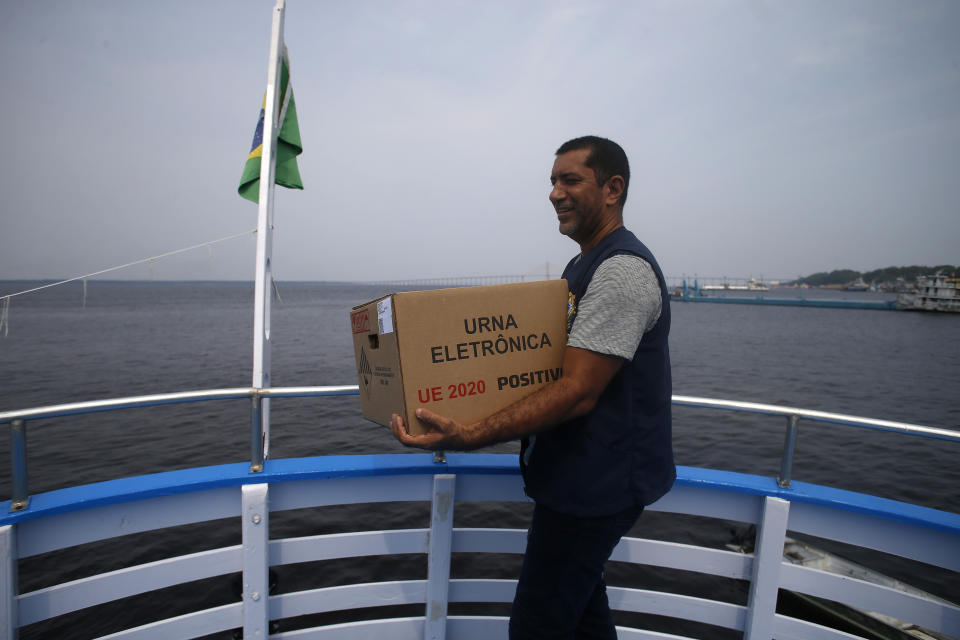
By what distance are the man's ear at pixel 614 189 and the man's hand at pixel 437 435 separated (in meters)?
0.85

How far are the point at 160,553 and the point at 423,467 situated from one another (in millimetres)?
7498

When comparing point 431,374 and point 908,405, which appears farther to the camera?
point 908,405

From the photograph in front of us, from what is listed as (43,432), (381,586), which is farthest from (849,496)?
(43,432)

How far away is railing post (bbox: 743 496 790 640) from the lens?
6.75ft

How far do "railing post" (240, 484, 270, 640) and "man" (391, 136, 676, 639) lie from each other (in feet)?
3.08

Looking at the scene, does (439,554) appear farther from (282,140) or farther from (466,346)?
(282,140)

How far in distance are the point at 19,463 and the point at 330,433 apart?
12.1 m

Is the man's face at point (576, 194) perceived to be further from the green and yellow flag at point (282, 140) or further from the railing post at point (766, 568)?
the green and yellow flag at point (282, 140)

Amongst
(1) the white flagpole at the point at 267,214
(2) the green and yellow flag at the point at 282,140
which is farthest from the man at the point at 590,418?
(2) the green and yellow flag at the point at 282,140

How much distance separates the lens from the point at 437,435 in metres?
1.42

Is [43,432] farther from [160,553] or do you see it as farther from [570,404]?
[570,404]

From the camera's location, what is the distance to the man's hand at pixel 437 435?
4.64ft

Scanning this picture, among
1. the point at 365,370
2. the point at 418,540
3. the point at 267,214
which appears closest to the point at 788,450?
the point at 418,540

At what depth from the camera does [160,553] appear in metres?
7.38
